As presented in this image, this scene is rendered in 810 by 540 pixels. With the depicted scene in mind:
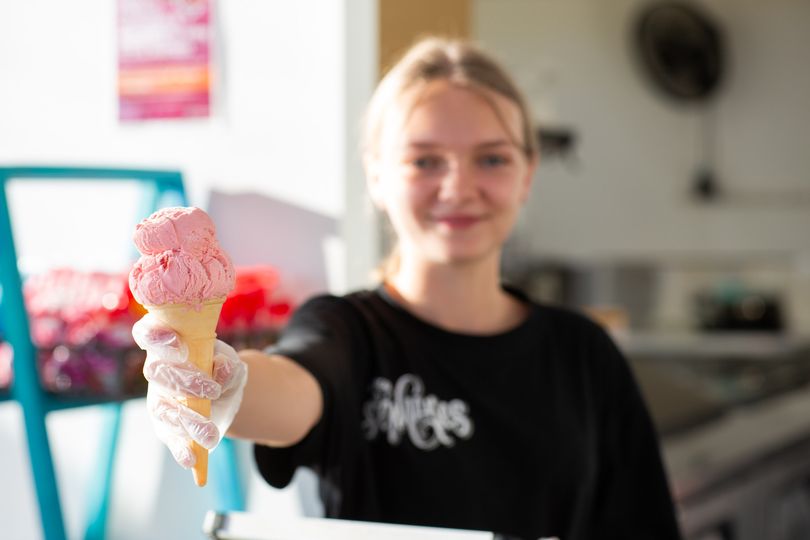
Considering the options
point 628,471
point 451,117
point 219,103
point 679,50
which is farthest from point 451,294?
point 679,50

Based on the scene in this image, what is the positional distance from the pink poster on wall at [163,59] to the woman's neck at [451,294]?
0.64m

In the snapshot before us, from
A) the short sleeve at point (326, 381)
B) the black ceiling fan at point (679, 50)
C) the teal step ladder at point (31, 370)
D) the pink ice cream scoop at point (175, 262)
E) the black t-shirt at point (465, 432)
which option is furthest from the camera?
the black ceiling fan at point (679, 50)

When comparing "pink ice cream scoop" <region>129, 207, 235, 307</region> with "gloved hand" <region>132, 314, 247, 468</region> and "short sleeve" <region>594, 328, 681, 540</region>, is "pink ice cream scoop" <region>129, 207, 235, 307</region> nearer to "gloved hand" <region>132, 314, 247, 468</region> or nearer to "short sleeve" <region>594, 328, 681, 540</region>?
"gloved hand" <region>132, 314, 247, 468</region>

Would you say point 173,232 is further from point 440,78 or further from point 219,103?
point 219,103

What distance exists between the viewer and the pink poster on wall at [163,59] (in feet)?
5.97

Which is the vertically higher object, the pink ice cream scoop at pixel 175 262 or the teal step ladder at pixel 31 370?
the pink ice cream scoop at pixel 175 262

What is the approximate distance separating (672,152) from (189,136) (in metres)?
3.64

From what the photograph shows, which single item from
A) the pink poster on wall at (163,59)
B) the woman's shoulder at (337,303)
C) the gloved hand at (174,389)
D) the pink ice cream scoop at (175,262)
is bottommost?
the woman's shoulder at (337,303)

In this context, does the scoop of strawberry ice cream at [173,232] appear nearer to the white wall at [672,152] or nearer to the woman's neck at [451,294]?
the woman's neck at [451,294]

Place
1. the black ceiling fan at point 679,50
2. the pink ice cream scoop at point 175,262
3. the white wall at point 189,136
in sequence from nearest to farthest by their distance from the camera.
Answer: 1. the pink ice cream scoop at point 175,262
2. the white wall at point 189,136
3. the black ceiling fan at point 679,50

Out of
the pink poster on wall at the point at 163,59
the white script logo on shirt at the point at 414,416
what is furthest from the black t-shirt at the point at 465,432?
the pink poster on wall at the point at 163,59

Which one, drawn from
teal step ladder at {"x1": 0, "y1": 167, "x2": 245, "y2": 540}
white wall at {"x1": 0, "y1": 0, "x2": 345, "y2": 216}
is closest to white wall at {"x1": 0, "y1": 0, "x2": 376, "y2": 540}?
white wall at {"x1": 0, "y1": 0, "x2": 345, "y2": 216}

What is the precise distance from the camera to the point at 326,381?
1.14 m

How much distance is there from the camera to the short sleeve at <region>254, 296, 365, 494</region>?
1.12 m
